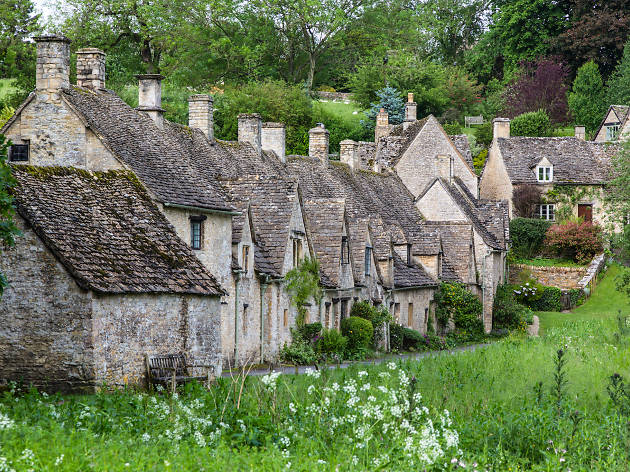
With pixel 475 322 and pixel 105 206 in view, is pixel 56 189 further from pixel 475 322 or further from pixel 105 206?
pixel 475 322

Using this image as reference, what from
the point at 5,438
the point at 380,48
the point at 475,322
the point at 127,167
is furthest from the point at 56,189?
the point at 380,48

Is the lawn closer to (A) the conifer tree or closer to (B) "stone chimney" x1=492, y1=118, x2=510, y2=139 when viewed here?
(B) "stone chimney" x1=492, y1=118, x2=510, y2=139

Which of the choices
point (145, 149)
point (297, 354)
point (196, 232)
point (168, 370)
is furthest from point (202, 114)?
point (168, 370)

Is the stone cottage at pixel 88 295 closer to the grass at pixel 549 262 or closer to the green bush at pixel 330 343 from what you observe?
the green bush at pixel 330 343

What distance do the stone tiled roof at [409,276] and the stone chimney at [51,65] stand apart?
22007 mm

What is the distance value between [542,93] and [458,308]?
4702 cm

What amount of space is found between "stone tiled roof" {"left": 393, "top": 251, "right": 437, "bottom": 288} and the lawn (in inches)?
1062

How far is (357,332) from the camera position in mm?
43562

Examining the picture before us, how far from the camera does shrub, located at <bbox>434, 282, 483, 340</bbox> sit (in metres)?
55.5

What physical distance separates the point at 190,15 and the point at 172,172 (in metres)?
48.2

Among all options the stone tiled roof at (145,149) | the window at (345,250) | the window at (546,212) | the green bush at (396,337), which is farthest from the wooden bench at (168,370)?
the window at (546,212)

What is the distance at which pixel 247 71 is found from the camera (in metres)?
83.3

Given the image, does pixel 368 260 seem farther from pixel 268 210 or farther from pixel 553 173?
pixel 553 173

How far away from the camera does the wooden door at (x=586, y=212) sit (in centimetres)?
7631
